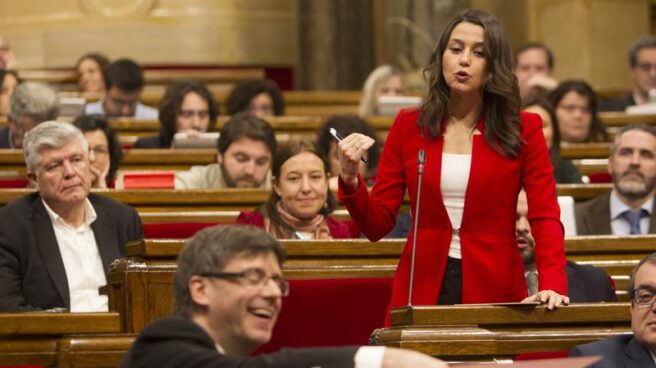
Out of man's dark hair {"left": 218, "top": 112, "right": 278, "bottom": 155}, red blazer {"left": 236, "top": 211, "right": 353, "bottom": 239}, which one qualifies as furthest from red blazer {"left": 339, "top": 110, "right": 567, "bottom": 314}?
man's dark hair {"left": 218, "top": 112, "right": 278, "bottom": 155}

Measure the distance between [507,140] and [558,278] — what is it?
0.39 metres

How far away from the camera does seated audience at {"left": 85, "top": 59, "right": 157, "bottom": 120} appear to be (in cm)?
884

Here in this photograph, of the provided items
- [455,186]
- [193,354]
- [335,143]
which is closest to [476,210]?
[455,186]

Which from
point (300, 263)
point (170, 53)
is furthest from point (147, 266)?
point (170, 53)

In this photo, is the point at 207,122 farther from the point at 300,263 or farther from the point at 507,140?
the point at 507,140

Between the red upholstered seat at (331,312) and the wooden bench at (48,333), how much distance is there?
2.43ft

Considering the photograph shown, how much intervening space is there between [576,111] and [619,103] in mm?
1364

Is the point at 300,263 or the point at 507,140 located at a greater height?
the point at 507,140

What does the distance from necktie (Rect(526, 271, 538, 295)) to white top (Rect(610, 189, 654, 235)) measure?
4.61 ft

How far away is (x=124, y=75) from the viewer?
8828 mm

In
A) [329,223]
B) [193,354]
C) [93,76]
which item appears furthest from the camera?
[93,76]

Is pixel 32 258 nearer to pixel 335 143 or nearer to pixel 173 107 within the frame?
pixel 335 143

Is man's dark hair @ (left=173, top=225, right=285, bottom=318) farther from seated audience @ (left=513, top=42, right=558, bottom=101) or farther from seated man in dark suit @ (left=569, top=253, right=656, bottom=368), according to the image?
seated audience @ (left=513, top=42, right=558, bottom=101)

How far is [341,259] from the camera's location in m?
4.77
